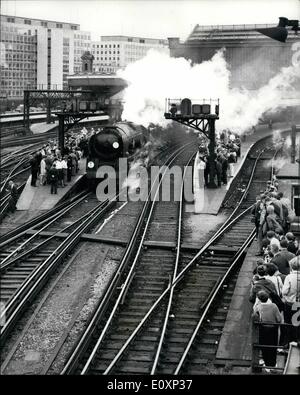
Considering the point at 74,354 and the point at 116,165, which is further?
the point at 116,165

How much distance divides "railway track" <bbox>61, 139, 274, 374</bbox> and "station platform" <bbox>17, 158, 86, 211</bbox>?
4045 millimetres

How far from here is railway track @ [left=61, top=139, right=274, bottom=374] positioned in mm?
9805

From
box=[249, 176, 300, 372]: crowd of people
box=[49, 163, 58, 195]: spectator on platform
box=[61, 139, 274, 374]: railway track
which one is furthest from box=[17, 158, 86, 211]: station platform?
box=[249, 176, 300, 372]: crowd of people

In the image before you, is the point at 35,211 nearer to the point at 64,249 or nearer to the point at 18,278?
the point at 64,249

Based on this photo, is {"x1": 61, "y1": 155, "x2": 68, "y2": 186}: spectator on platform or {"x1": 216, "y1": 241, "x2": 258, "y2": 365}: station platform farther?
{"x1": 61, "y1": 155, "x2": 68, "y2": 186}: spectator on platform

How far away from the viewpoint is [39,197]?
2083 centimetres

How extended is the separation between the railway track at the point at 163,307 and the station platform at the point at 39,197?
4.04 meters

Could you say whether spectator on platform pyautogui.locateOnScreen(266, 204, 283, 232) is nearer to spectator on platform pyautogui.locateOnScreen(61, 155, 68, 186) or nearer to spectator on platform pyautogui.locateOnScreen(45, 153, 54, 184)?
spectator on platform pyautogui.locateOnScreen(61, 155, 68, 186)

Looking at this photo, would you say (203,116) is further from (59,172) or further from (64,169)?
(59,172)

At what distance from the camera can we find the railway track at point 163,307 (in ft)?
32.2

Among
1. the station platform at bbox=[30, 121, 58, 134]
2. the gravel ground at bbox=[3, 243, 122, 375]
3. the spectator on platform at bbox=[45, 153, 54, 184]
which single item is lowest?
the gravel ground at bbox=[3, 243, 122, 375]
